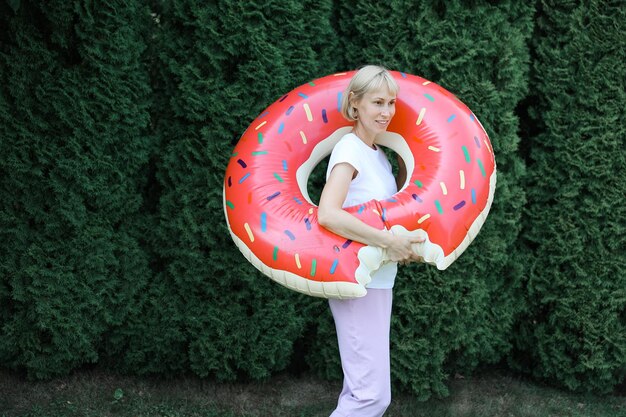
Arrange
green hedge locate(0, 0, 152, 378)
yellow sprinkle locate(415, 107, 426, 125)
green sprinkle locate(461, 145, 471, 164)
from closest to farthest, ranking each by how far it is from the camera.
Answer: green sprinkle locate(461, 145, 471, 164), yellow sprinkle locate(415, 107, 426, 125), green hedge locate(0, 0, 152, 378)

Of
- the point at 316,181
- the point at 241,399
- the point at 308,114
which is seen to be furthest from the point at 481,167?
the point at 241,399

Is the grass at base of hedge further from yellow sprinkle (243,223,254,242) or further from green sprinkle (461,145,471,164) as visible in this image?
green sprinkle (461,145,471,164)

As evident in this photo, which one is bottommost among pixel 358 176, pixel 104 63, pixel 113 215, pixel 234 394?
pixel 234 394

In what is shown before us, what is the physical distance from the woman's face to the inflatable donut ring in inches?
10.1

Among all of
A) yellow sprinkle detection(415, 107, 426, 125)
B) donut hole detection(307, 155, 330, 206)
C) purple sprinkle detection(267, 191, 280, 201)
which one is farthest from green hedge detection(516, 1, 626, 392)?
purple sprinkle detection(267, 191, 280, 201)

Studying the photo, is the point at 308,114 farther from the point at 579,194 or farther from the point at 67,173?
the point at 579,194

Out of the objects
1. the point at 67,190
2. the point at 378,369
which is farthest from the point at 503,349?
the point at 67,190

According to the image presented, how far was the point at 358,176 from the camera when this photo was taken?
286 centimetres

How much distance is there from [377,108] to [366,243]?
522 mm

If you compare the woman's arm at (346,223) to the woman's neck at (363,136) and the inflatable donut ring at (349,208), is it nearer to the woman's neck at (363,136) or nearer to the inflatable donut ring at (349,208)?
the inflatable donut ring at (349,208)

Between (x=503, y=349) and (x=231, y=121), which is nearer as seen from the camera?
(x=231, y=121)

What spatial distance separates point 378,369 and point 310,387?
1.58 metres

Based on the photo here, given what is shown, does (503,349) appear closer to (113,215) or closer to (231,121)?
(231,121)

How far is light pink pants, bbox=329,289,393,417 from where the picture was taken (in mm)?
2791
